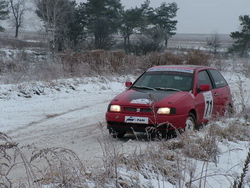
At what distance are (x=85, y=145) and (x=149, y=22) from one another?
5663 centimetres

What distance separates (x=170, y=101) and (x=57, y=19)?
42.8 m

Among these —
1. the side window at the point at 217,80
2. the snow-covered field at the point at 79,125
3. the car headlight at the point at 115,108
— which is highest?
the side window at the point at 217,80

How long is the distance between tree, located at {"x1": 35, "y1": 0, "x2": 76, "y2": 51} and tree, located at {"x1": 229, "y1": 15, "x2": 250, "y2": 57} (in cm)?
2155

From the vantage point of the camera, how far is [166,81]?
28.3ft

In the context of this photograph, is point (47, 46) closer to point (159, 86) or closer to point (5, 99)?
point (5, 99)

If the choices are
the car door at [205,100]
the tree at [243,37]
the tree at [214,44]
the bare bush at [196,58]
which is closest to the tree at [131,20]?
the tree at [214,44]

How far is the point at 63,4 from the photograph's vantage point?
1933 inches

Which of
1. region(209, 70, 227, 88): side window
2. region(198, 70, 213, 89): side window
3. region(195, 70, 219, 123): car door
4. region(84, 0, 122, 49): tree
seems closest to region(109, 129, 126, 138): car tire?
region(195, 70, 219, 123): car door

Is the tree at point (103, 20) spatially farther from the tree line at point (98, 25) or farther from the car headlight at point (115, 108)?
the car headlight at point (115, 108)

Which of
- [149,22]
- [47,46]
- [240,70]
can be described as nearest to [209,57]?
[240,70]

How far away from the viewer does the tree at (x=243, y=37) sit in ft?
169

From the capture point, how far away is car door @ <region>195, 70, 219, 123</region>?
831cm

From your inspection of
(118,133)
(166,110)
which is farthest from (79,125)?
(166,110)

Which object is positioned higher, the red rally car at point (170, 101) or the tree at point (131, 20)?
the tree at point (131, 20)
